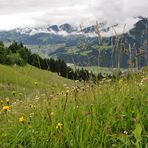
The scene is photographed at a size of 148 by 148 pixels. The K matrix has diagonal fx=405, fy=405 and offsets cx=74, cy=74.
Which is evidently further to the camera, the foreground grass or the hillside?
the hillside

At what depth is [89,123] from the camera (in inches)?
194

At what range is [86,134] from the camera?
4.67 meters

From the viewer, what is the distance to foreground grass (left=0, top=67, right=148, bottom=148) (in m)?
4.65

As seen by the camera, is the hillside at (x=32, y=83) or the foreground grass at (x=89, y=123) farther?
the hillside at (x=32, y=83)

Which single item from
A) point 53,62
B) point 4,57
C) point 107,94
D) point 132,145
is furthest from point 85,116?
point 53,62

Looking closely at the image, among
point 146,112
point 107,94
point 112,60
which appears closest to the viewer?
point 146,112

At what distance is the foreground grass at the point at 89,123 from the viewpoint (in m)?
4.65

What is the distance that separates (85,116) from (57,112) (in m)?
0.66

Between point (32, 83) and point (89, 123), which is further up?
point (89, 123)

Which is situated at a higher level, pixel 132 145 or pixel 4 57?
pixel 132 145

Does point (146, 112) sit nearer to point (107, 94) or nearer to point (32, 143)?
point (107, 94)

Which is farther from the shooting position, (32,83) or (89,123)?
(32,83)

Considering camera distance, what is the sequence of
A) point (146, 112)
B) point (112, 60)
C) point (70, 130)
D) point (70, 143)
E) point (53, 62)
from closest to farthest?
point (70, 143)
point (70, 130)
point (146, 112)
point (112, 60)
point (53, 62)

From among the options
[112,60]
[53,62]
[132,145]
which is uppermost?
[112,60]
